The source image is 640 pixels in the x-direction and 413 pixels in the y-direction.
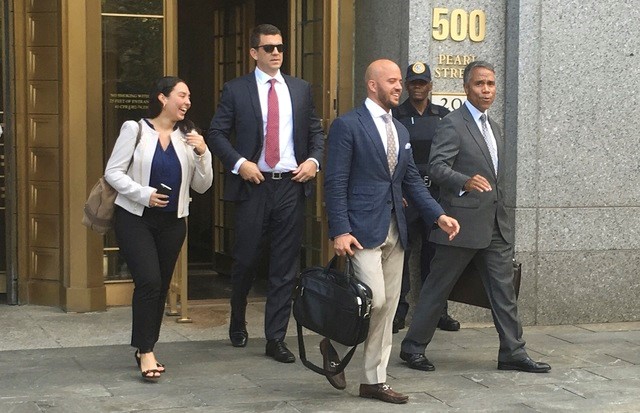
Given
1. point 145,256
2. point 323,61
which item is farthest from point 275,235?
→ point 323,61

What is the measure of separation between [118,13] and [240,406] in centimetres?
401

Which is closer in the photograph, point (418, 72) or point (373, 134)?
point (373, 134)

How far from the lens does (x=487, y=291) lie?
24.4 feet

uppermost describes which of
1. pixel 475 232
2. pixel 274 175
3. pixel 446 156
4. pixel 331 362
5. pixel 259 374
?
pixel 446 156

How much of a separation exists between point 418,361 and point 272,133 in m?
1.75

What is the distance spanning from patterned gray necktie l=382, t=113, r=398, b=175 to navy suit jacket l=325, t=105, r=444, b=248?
29mm

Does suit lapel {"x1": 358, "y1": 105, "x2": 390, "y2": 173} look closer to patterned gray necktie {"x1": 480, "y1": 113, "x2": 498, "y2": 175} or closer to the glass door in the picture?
patterned gray necktie {"x1": 480, "y1": 113, "x2": 498, "y2": 175}

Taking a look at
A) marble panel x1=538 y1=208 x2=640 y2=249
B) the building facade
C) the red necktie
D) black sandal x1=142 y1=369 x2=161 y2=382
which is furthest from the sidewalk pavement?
the red necktie

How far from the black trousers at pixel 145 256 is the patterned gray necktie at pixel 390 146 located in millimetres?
1362

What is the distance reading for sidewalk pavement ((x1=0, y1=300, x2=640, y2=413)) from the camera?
252 inches

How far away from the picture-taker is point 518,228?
8.89 m

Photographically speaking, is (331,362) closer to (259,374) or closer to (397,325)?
(259,374)

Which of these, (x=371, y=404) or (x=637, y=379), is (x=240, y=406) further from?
(x=637, y=379)

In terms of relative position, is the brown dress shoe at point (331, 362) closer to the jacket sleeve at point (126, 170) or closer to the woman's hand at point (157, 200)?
the woman's hand at point (157, 200)
